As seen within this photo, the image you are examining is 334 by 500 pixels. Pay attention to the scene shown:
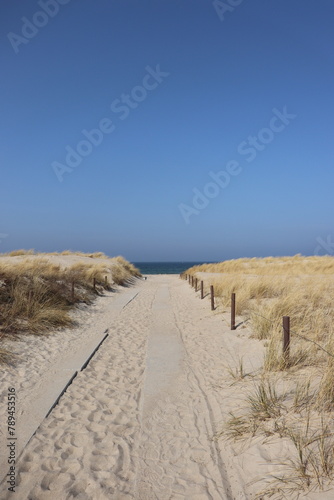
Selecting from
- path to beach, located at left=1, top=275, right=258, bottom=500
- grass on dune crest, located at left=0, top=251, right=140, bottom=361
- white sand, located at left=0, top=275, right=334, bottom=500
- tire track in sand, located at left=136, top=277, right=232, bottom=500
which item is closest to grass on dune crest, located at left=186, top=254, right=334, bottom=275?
grass on dune crest, located at left=0, top=251, right=140, bottom=361

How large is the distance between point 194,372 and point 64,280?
34.7ft

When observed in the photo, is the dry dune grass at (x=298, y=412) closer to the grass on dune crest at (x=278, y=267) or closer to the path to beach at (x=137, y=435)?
the path to beach at (x=137, y=435)

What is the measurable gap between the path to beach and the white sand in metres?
0.01

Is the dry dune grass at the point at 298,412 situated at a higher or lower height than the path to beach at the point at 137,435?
higher

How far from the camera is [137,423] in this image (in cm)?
464

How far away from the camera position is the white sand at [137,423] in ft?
11.0

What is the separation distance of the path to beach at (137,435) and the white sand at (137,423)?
12 millimetres

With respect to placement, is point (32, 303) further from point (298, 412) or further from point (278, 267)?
point (278, 267)

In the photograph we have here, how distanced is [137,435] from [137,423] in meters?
0.32

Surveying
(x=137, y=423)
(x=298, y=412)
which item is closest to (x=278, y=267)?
(x=298, y=412)

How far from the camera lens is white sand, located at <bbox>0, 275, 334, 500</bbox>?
3.35 metres

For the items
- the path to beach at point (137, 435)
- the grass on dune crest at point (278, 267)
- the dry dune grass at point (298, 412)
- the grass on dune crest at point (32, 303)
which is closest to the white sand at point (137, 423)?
the path to beach at point (137, 435)

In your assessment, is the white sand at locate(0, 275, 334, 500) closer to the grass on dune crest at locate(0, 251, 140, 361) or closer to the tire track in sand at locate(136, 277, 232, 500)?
the tire track in sand at locate(136, 277, 232, 500)

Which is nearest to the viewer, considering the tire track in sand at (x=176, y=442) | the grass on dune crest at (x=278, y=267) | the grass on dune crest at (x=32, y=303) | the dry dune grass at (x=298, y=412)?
the dry dune grass at (x=298, y=412)
